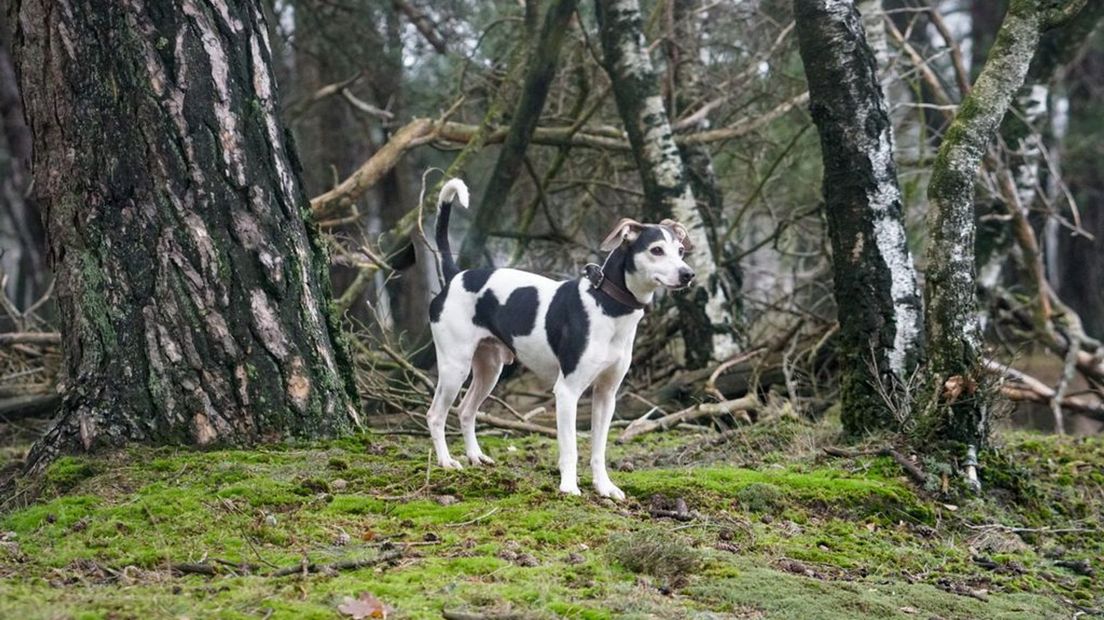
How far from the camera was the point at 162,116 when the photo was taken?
23.3ft

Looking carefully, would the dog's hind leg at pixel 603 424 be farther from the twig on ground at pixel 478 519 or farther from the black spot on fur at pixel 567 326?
the twig on ground at pixel 478 519

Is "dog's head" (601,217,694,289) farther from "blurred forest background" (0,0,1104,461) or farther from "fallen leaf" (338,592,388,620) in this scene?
"fallen leaf" (338,592,388,620)

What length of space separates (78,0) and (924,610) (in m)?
5.27

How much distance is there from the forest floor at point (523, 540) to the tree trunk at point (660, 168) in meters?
3.13

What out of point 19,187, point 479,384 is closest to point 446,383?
point 479,384

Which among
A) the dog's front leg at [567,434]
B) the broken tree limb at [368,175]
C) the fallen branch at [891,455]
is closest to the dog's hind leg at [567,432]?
the dog's front leg at [567,434]

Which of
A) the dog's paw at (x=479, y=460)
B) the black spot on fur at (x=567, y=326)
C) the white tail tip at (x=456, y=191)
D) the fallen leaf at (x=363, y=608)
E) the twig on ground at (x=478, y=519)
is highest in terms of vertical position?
the white tail tip at (x=456, y=191)

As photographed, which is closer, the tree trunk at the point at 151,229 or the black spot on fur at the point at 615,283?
the black spot on fur at the point at 615,283

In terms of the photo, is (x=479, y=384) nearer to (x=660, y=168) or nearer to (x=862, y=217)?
(x=862, y=217)

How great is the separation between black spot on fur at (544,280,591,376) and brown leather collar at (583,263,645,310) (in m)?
0.14

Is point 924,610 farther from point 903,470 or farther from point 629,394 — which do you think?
point 629,394

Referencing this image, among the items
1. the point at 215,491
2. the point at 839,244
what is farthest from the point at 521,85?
the point at 215,491

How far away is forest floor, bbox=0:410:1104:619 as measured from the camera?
5039 millimetres

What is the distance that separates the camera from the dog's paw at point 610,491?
22.2 ft
